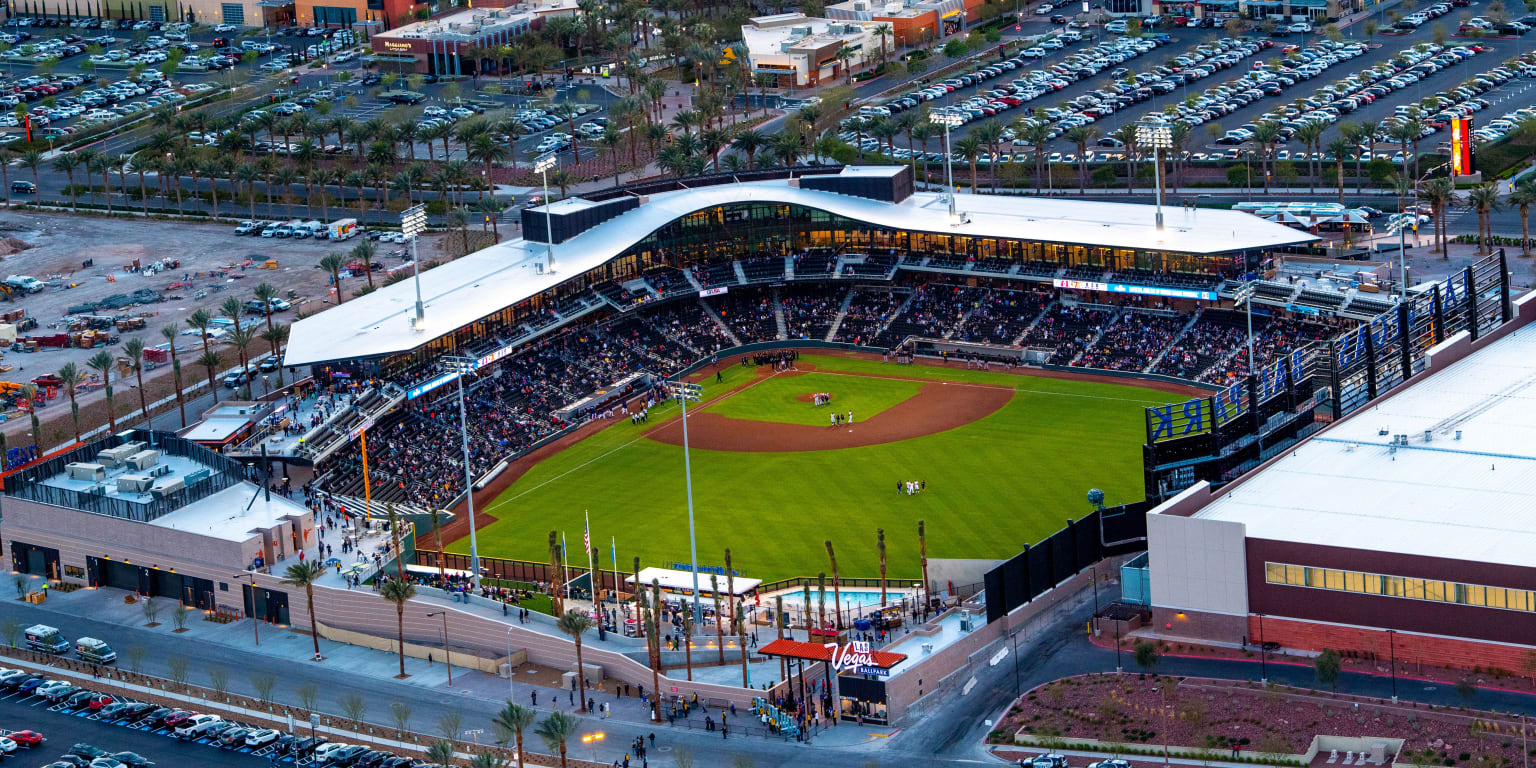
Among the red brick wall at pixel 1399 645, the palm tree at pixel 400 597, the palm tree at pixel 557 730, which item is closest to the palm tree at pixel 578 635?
the palm tree at pixel 400 597

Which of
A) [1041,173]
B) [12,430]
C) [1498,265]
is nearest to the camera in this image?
[1498,265]

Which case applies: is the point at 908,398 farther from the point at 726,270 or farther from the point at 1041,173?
the point at 1041,173

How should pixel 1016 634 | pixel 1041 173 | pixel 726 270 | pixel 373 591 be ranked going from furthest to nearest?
pixel 1041 173 < pixel 726 270 < pixel 373 591 < pixel 1016 634

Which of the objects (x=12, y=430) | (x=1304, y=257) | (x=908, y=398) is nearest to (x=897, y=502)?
(x=908, y=398)

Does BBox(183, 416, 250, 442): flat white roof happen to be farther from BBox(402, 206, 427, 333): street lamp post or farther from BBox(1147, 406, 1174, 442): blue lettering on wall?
BBox(1147, 406, 1174, 442): blue lettering on wall

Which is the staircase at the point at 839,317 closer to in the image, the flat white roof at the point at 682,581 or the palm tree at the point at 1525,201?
the flat white roof at the point at 682,581

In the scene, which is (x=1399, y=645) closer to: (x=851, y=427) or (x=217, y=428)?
(x=851, y=427)

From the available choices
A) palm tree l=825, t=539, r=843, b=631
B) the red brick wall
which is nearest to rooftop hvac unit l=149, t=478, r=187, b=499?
palm tree l=825, t=539, r=843, b=631
